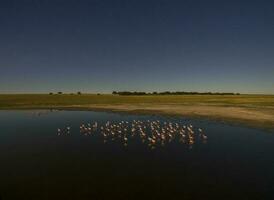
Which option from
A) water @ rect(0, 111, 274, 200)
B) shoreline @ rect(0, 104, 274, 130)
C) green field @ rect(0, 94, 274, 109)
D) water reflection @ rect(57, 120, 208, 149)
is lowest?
water @ rect(0, 111, 274, 200)

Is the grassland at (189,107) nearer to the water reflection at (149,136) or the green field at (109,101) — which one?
the green field at (109,101)

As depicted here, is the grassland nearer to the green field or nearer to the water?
the green field

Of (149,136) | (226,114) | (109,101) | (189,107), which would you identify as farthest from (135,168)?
(109,101)

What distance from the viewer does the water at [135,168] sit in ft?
44.4

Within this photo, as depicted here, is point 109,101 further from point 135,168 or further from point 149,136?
point 135,168

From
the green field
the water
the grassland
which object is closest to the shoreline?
the grassland

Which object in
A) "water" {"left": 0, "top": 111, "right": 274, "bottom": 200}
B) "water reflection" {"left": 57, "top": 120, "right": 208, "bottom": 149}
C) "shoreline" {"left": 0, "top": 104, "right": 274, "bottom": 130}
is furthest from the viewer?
"shoreline" {"left": 0, "top": 104, "right": 274, "bottom": 130}

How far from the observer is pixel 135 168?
17.5 metres

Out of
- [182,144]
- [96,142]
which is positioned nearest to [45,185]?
[96,142]

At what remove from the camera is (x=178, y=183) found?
1481cm

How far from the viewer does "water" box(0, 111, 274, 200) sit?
44.4 feet

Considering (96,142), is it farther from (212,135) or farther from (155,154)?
(212,135)

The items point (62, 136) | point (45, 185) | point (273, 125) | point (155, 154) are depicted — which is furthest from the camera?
point (273, 125)

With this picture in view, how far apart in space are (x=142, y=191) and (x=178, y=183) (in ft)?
7.21
